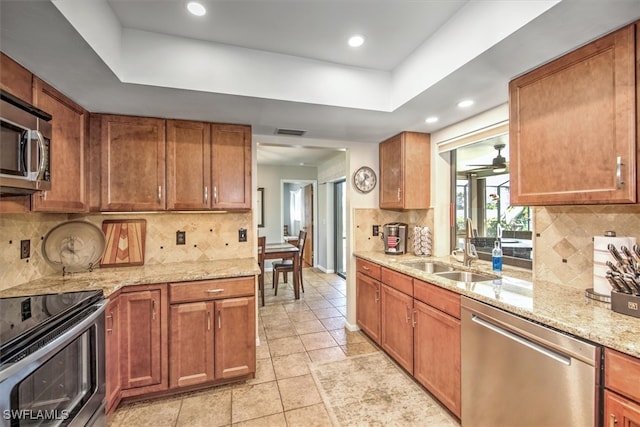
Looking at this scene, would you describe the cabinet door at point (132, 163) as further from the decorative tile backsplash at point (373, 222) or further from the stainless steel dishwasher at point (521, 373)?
the stainless steel dishwasher at point (521, 373)

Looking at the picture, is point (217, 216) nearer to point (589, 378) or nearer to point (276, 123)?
point (276, 123)

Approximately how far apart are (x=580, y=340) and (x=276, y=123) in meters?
2.42

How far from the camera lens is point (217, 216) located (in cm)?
286

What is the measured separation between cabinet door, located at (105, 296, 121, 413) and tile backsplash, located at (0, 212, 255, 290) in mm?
639

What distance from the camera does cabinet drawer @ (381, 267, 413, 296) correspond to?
2328 millimetres

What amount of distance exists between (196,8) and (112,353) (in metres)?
2.17

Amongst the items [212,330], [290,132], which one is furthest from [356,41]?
[212,330]

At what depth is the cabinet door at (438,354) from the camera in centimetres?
187

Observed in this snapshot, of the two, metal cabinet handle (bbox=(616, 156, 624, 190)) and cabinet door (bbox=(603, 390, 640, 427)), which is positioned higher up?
metal cabinet handle (bbox=(616, 156, 624, 190))

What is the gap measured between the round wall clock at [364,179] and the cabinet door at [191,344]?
6.51ft

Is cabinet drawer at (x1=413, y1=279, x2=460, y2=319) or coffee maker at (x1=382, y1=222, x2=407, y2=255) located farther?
coffee maker at (x1=382, y1=222, x2=407, y2=255)

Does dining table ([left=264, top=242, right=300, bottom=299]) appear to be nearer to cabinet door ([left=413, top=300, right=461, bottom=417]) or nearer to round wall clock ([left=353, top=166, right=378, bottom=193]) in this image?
round wall clock ([left=353, top=166, right=378, bottom=193])

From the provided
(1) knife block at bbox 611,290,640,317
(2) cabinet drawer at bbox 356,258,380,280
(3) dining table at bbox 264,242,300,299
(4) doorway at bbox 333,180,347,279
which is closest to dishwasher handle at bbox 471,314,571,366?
(1) knife block at bbox 611,290,640,317

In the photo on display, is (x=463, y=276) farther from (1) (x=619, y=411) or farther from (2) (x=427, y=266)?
(1) (x=619, y=411)
